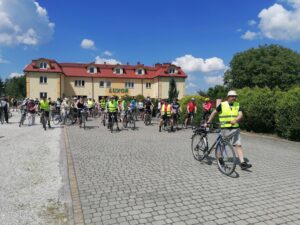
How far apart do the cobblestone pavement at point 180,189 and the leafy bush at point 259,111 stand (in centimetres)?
469

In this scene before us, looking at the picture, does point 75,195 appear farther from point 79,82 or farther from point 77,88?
point 79,82

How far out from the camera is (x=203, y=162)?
834 centimetres

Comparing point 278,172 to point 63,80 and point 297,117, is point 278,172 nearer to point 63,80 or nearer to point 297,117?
point 297,117

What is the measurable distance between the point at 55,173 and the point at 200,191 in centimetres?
355

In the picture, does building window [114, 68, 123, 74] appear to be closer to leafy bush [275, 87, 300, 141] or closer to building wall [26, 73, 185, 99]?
building wall [26, 73, 185, 99]

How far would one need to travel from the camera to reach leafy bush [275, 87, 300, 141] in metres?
12.3

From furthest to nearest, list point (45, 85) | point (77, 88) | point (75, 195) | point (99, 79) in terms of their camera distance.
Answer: point (99, 79)
point (77, 88)
point (45, 85)
point (75, 195)

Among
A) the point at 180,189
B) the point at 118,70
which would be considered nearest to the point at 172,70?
the point at 118,70

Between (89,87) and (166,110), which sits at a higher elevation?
(89,87)

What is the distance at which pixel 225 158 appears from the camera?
23.9ft

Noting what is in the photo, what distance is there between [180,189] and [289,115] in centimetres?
874

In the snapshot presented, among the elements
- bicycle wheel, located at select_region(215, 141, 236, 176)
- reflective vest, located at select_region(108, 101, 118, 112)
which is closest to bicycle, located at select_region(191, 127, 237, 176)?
bicycle wheel, located at select_region(215, 141, 236, 176)

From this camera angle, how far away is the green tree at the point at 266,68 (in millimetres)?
51781

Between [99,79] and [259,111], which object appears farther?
[99,79]
